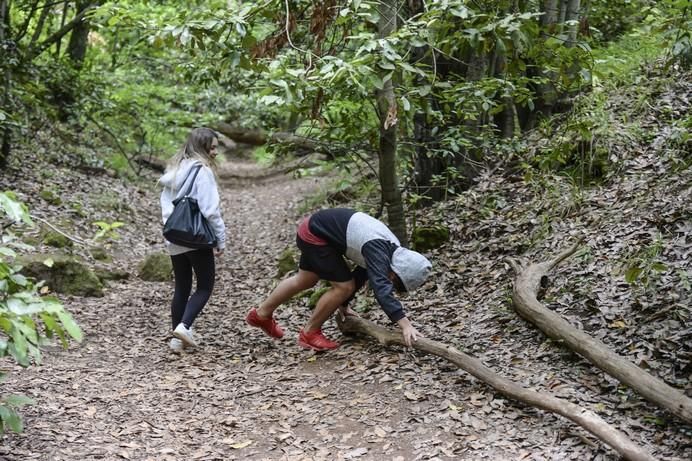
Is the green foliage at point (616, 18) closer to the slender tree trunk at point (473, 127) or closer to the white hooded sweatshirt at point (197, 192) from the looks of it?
the slender tree trunk at point (473, 127)

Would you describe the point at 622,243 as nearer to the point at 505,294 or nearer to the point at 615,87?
the point at 505,294

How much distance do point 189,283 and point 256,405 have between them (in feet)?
4.75

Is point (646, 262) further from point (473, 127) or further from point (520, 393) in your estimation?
point (473, 127)

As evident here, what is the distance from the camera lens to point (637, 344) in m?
4.43

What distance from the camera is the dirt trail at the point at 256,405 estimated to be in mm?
3967

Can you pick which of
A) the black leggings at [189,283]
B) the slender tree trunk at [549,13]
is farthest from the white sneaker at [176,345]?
the slender tree trunk at [549,13]

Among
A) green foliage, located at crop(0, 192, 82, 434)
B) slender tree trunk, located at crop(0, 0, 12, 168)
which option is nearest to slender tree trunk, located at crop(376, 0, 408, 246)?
green foliage, located at crop(0, 192, 82, 434)

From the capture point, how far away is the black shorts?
5184 mm

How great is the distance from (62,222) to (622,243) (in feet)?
23.4

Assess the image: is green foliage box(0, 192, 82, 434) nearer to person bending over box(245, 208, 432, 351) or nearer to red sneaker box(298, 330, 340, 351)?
person bending over box(245, 208, 432, 351)

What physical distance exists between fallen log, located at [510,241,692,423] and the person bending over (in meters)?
0.86

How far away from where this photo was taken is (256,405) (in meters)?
4.79

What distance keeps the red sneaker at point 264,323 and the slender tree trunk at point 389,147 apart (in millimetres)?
1627

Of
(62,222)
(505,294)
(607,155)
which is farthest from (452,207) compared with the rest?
(62,222)
